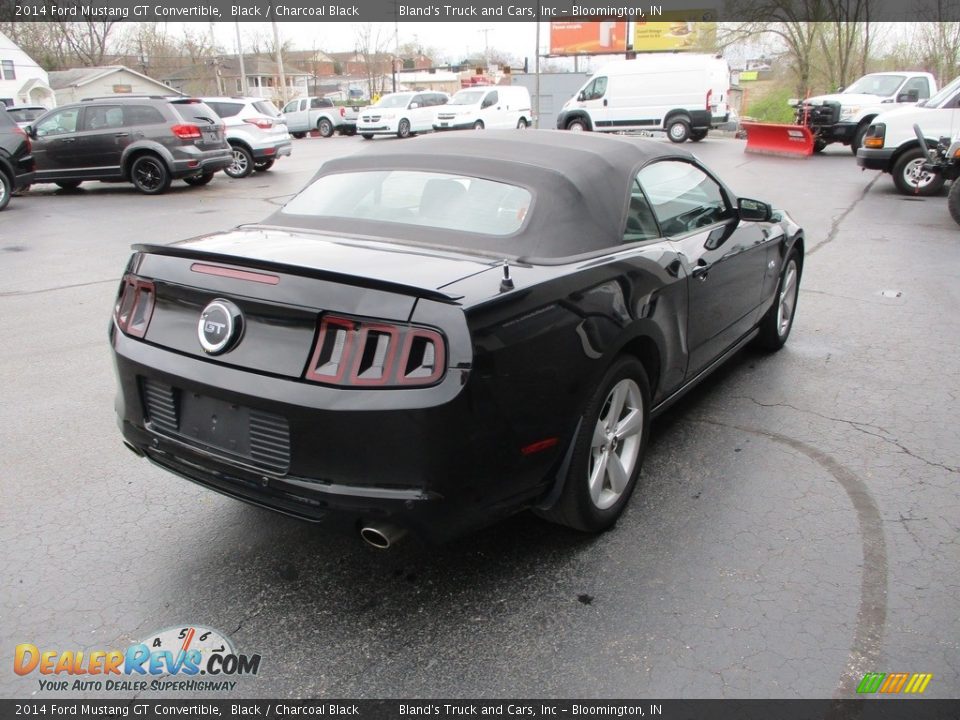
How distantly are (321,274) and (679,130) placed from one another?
25732 millimetres

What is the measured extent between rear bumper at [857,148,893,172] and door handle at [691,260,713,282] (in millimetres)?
11849

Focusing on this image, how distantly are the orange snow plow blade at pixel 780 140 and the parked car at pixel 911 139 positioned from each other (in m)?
6.96

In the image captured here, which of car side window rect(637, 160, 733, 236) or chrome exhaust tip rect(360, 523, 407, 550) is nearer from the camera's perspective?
chrome exhaust tip rect(360, 523, 407, 550)

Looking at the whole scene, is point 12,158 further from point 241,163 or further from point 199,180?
point 241,163

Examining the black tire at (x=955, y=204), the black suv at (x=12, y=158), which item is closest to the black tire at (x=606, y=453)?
the black tire at (x=955, y=204)

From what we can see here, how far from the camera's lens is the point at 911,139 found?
1343cm

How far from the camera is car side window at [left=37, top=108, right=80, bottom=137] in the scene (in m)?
15.0

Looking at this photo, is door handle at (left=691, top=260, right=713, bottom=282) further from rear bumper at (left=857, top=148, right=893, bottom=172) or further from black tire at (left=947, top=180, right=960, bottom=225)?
rear bumper at (left=857, top=148, right=893, bottom=172)

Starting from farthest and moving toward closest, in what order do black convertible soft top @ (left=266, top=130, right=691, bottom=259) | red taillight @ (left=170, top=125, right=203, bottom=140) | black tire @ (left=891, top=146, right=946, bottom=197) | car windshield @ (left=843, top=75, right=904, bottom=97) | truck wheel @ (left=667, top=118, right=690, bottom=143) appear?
truck wheel @ (left=667, top=118, right=690, bottom=143) → car windshield @ (left=843, top=75, right=904, bottom=97) → red taillight @ (left=170, top=125, right=203, bottom=140) → black tire @ (left=891, top=146, right=946, bottom=197) → black convertible soft top @ (left=266, top=130, right=691, bottom=259)

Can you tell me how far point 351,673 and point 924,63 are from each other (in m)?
42.9

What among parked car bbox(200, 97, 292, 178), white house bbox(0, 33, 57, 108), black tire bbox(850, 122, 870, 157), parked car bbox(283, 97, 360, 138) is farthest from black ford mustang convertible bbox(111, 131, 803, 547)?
white house bbox(0, 33, 57, 108)

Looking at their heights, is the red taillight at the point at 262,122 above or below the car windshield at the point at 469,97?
below

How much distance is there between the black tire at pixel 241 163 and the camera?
18.1m

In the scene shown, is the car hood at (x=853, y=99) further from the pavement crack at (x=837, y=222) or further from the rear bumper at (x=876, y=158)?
the rear bumper at (x=876, y=158)
